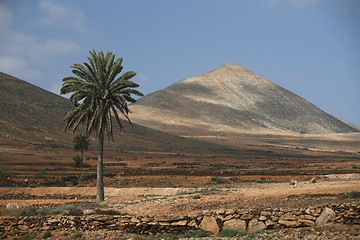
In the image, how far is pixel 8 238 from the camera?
16.5 metres

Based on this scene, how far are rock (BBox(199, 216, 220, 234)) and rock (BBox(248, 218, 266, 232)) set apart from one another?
45.0 inches

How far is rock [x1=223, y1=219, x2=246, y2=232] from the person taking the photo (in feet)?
49.5

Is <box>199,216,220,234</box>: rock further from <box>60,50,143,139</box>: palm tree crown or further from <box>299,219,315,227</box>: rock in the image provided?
<box>60,50,143,139</box>: palm tree crown

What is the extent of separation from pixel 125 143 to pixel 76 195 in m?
74.1

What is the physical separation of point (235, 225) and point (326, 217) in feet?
9.96

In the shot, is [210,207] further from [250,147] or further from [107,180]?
[250,147]

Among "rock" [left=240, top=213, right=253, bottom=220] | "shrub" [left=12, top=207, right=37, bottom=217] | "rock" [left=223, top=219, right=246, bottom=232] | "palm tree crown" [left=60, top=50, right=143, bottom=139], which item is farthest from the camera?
"palm tree crown" [left=60, top=50, right=143, bottom=139]

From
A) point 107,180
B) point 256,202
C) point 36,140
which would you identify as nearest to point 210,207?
point 256,202

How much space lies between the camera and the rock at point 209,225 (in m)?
15.3

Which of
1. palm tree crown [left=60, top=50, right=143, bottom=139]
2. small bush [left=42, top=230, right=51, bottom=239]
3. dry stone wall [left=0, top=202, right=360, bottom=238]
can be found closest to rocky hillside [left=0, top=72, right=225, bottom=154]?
palm tree crown [left=60, top=50, right=143, bottom=139]

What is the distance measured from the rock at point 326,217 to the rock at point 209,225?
134 inches

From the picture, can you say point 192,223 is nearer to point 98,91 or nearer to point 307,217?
point 307,217

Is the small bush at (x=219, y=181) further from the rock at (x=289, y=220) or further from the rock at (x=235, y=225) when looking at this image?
A: the rock at (x=289, y=220)

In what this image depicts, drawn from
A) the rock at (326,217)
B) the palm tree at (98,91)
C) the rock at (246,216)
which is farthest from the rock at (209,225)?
the palm tree at (98,91)
